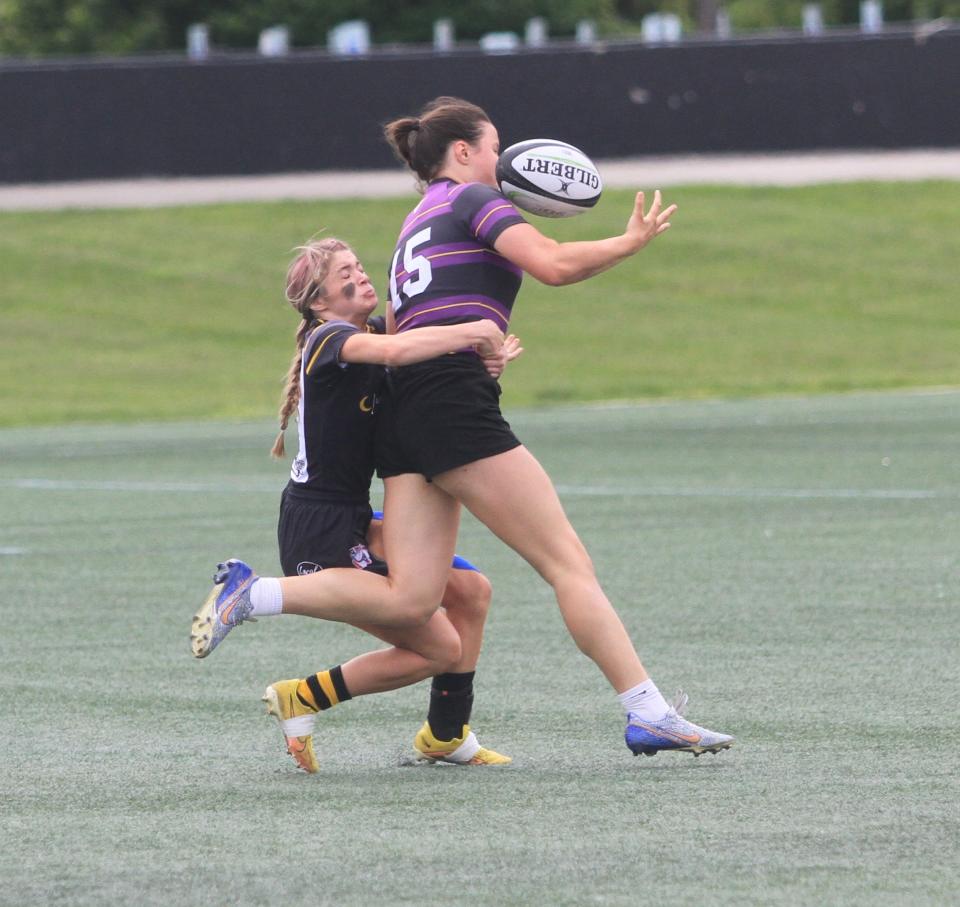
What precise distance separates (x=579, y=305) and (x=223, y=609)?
86.2 feet

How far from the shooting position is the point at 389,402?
634 centimetres

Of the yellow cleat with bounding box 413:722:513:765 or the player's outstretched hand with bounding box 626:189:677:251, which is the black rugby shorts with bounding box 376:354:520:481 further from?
the yellow cleat with bounding box 413:722:513:765

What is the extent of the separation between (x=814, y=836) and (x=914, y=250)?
1211 inches

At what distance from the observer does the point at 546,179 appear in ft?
20.6

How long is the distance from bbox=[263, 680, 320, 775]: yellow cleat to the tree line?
172ft

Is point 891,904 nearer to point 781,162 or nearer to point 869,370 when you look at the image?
point 869,370

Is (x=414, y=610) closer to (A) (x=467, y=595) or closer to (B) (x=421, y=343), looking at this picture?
(A) (x=467, y=595)

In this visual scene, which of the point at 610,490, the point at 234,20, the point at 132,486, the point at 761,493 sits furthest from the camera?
the point at 234,20

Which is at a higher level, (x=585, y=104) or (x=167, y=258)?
(x=585, y=104)

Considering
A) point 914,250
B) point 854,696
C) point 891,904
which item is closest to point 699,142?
point 914,250

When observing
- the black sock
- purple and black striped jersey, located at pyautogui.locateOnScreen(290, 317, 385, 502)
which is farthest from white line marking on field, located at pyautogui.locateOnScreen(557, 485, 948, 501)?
purple and black striped jersey, located at pyautogui.locateOnScreen(290, 317, 385, 502)

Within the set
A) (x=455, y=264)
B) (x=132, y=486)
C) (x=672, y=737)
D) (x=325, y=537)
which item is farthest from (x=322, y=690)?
→ (x=132, y=486)

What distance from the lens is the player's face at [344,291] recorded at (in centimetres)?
645

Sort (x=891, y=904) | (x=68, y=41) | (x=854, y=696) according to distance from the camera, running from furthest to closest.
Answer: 1. (x=68, y=41)
2. (x=854, y=696)
3. (x=891, y=904)
